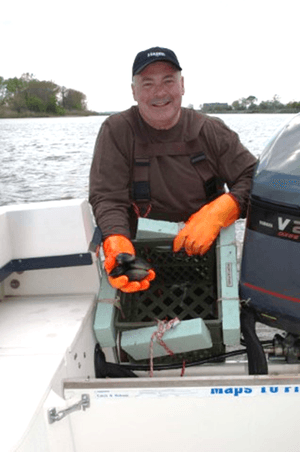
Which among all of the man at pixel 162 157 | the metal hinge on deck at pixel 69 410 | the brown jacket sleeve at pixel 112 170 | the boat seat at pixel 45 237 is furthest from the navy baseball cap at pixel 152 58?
the metal hinge on deck at pixel 69 410

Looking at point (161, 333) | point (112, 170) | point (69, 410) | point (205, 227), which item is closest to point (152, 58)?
point (112, 170)

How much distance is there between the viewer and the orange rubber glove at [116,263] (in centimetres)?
212

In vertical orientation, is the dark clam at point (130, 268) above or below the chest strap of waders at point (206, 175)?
below

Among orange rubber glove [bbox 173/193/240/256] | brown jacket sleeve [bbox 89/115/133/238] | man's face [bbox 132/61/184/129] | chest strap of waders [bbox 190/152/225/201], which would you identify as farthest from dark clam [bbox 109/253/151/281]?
man's face [bbox 132/61/184/129]

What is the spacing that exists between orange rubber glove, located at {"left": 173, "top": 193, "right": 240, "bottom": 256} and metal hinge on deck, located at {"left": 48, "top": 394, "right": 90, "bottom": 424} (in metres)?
0.92

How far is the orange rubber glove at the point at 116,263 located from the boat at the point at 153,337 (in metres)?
0.08

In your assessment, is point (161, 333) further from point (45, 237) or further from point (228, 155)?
point (228, 155)

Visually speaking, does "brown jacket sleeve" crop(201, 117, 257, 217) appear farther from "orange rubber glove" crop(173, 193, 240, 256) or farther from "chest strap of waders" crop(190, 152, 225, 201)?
"orange rubber glove" crop(173, 193, 240, 256)

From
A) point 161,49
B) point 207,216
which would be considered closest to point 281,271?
point 207,216

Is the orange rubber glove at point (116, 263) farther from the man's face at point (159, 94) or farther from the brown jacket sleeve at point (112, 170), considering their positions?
the man's face at point (159, 94)

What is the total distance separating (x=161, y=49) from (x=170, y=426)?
1869 millimetres

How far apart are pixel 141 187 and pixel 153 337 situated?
903 mm

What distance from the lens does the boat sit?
163 cm

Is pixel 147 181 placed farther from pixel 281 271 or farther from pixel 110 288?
pixel 281 271
